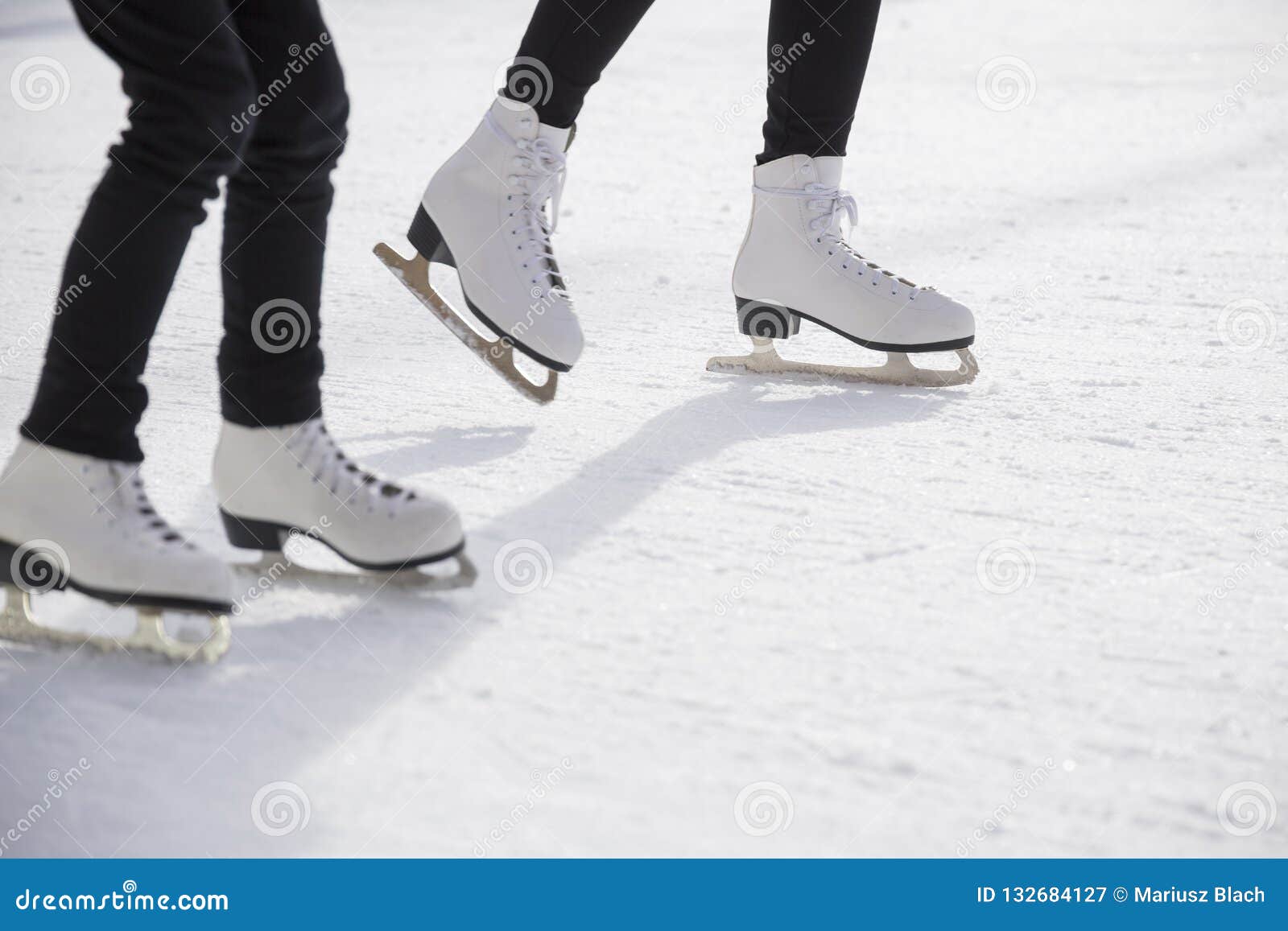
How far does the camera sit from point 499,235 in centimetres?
148

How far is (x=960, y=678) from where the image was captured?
95 cm

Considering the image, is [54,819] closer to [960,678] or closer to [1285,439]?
[960,678]

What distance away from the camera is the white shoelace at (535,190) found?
148 cm
